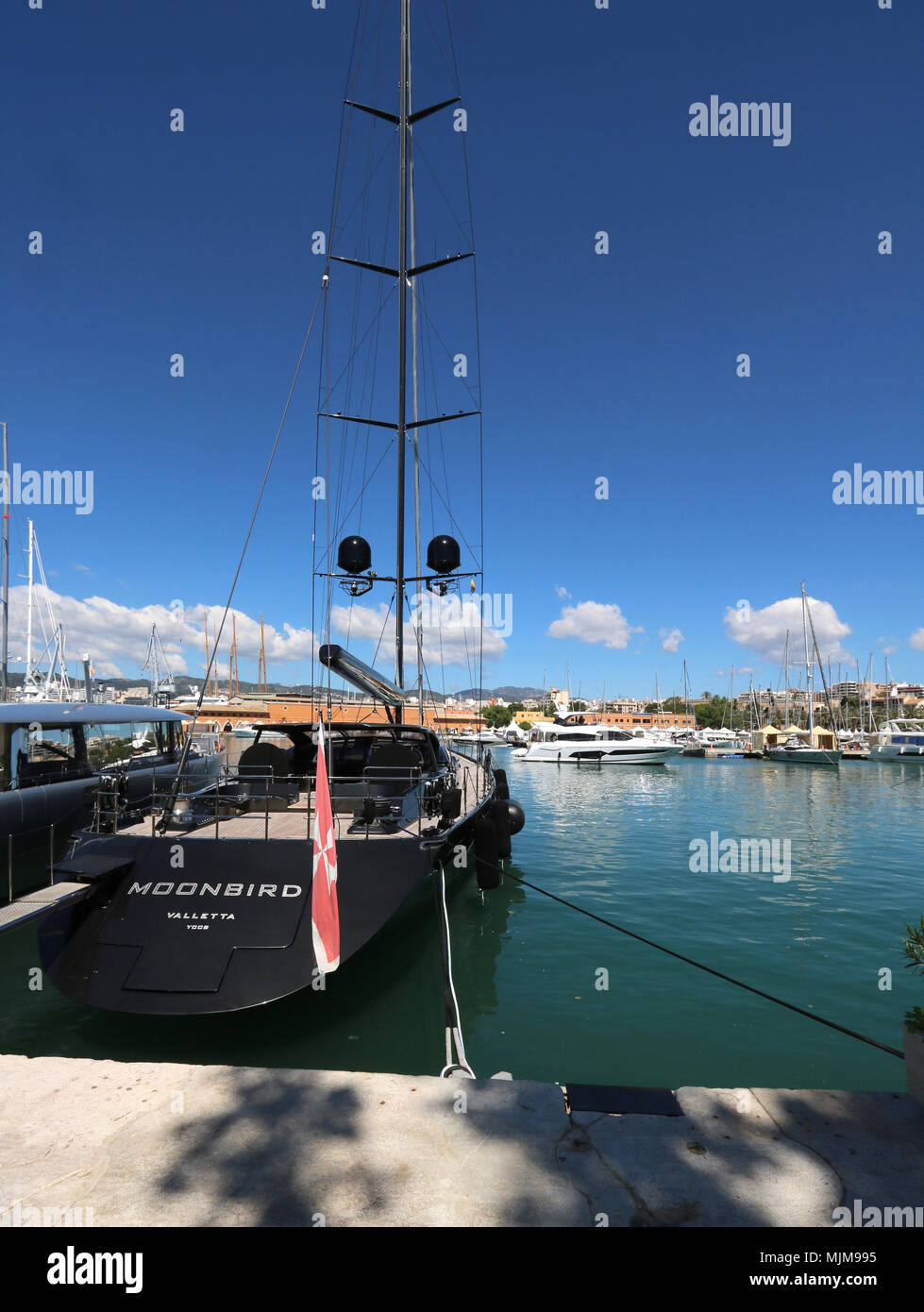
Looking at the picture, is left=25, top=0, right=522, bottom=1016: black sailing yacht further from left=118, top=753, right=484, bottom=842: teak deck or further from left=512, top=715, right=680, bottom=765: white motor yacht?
left=512, top=715, right=680, bottom=765: white motor yacht

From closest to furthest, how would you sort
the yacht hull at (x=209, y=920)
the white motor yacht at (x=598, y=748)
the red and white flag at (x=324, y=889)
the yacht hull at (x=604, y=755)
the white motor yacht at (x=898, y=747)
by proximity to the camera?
the red and white flag at (x=324, y=889), the yacht hull at (x=209, y=920), the yacht hull at (x=604, y=755), the white motor yacht at (x=598, y=748), the white motor yacht at (x=898, y=747)

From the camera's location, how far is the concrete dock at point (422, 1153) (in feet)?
9.17

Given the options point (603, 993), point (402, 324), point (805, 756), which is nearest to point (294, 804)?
point (603, 993)

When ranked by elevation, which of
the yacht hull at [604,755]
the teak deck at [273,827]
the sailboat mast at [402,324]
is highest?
the sailboat mast at [402,324]

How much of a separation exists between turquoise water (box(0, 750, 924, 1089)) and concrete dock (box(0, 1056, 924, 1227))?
2.57m

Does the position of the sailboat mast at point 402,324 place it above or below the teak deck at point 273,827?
above

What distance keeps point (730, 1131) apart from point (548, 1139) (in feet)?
3.12

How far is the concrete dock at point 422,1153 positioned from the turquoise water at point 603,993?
257 centimetres

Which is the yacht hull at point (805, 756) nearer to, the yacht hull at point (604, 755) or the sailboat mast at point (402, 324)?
the yacht hull at point (604, 755)

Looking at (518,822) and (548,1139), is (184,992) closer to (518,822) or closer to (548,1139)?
(548,1139)

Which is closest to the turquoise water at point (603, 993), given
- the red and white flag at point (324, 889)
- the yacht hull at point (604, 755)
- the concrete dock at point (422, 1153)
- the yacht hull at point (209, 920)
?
the yacht hull at point (209, 920)

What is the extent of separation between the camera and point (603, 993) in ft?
26.4

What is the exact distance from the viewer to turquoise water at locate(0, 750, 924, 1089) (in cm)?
622

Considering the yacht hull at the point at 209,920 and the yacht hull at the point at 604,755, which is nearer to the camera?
the yacht hull at the point at 209,920
